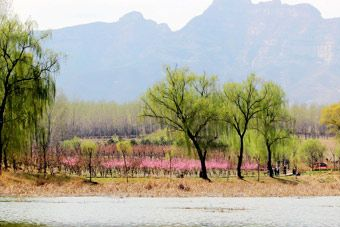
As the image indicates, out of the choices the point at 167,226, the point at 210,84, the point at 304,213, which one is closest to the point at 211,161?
the point at 210,84

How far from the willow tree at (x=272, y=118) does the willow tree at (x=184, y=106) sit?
863 cm

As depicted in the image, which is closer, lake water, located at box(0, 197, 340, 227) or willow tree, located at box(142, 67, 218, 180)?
lake water, located at box(0, 197, 340, 227)

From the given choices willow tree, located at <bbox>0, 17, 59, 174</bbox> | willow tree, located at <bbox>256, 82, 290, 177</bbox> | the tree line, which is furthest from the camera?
willow tree, located at <bbox>256, 82, 290, 177</bbox>

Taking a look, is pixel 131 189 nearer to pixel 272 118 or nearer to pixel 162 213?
pixel 162 213

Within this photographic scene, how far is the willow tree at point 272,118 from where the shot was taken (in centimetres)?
7212

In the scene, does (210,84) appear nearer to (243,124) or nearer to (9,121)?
(243,124)

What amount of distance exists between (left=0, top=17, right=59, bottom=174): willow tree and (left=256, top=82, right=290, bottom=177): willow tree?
29.1 metres

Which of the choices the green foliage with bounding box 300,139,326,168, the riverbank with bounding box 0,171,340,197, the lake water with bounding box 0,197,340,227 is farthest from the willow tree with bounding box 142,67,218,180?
the green foliage with bounding box 300,139,326,168

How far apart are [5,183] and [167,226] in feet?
82.8

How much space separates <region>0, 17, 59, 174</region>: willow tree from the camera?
50.2 meters

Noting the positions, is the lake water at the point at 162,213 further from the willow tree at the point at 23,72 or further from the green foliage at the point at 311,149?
the green foliage at the point at 311,149

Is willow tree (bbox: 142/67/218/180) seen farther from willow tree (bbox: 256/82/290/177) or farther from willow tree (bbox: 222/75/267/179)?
willow tree (bbox: 256/82/290/177)

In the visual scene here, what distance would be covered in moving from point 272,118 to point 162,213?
4355cm

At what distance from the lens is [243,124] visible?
72.2 m
